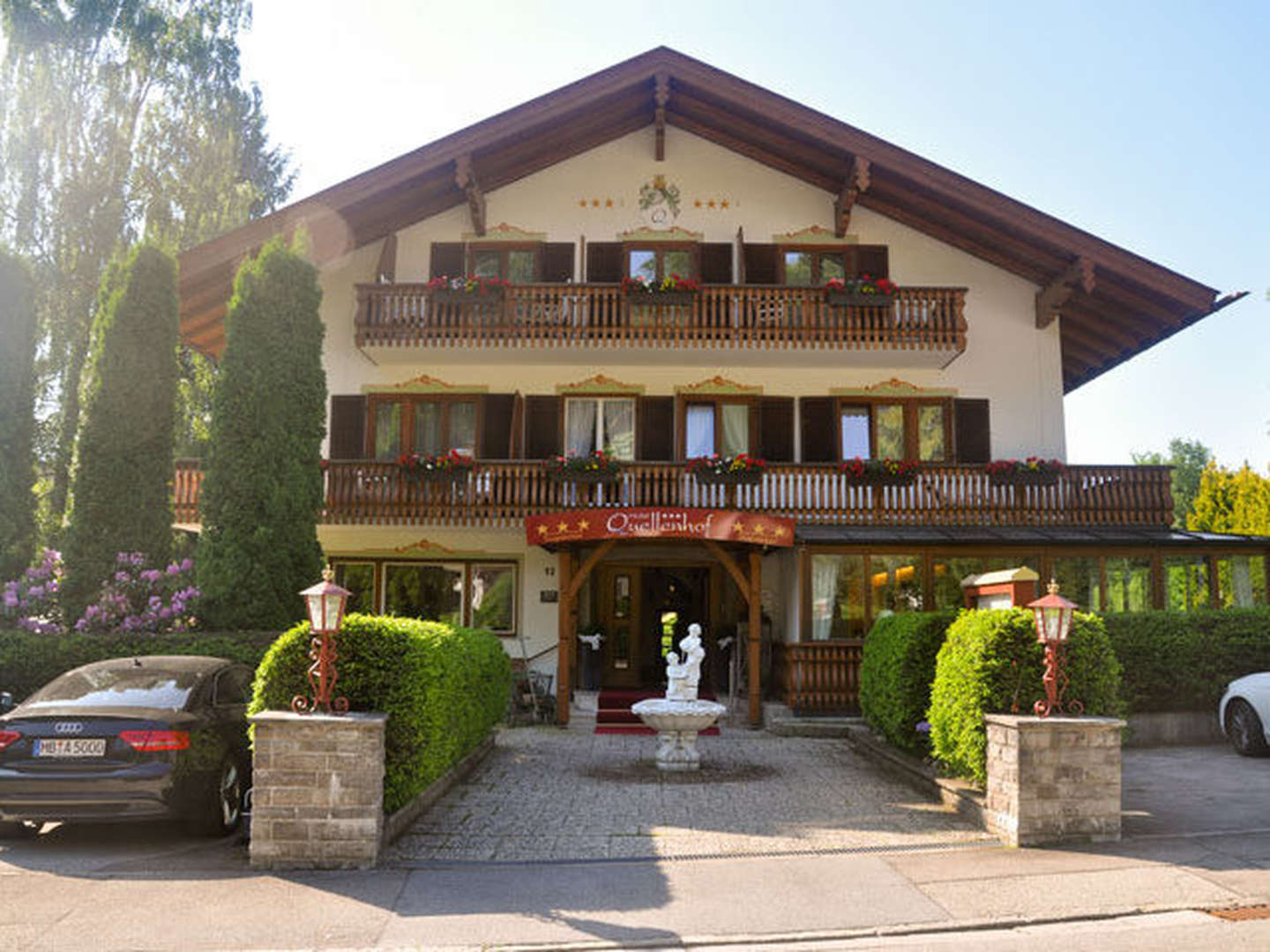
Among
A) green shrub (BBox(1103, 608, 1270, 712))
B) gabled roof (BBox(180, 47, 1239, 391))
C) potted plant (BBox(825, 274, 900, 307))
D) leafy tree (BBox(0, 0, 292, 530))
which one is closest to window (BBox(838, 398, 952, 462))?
potted plant (BBox(825, 274, 900, 307))

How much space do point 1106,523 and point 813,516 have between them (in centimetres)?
522

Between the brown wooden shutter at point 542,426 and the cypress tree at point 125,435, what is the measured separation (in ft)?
20.4

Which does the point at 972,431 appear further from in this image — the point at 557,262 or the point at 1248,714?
the point at 557,262

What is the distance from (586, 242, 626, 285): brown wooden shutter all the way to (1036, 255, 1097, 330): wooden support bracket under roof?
815 cm

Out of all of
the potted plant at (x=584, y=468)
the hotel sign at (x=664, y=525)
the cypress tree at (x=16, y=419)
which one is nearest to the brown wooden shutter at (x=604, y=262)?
the potted plant at (x=584, y=468)

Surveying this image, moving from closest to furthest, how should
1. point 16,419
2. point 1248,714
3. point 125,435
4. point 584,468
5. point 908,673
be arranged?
point 908,673, point 1248,714, point 125,435, point 16,419, point 584,468

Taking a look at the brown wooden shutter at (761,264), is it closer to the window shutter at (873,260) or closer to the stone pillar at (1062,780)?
the window shutter at (873,260)

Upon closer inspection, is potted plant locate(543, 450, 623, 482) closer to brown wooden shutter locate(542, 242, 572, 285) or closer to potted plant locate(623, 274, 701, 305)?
potted plant locate(623, 274, 701, 305)

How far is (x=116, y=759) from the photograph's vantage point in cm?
747

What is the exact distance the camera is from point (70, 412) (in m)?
→ 23.5

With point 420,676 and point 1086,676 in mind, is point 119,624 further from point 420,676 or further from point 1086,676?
point 1086,676

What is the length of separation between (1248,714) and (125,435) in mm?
15472

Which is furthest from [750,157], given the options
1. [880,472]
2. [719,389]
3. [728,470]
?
[880,472]

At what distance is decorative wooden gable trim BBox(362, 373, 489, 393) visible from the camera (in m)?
18.6
